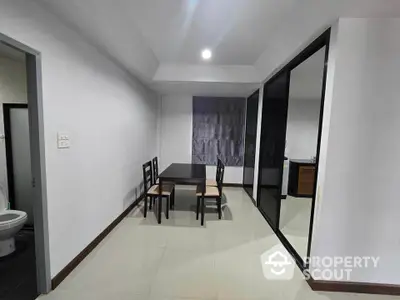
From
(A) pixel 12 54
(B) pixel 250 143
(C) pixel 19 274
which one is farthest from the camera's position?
(B) pixel 250 143

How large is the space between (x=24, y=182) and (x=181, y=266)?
7.75 feet

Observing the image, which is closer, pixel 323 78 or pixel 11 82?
pixel 323 78

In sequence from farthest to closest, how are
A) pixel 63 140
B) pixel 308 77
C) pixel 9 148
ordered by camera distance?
pixel 308 77 → pixel 9 148 → pixel 63 140

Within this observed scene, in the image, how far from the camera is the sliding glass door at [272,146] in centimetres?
319

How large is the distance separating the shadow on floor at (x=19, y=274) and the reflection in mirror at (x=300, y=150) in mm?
2967

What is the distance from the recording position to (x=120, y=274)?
86.7 inches

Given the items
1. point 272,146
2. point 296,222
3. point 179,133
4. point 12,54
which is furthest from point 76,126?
point 179,133

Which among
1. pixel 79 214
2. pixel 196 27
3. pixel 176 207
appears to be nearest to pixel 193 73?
pixel 196 27

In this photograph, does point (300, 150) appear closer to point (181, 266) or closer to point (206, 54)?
point (206, 54)

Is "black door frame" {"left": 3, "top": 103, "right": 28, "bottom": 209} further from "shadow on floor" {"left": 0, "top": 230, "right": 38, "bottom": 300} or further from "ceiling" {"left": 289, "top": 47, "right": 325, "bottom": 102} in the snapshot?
"ceiling" {"left": 289, "top": 47, "right": 325, "bottom": 102}

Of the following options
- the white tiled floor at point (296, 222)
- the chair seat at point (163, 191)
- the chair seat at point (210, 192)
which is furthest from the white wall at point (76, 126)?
the white tiled floor at point (296, 222)

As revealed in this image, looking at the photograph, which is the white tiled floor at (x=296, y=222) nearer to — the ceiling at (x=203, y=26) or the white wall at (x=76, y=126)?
the ceiling at (x=203, y=26)

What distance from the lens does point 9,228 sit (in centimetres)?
234

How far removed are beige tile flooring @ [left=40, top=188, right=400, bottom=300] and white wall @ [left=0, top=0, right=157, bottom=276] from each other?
261mm
